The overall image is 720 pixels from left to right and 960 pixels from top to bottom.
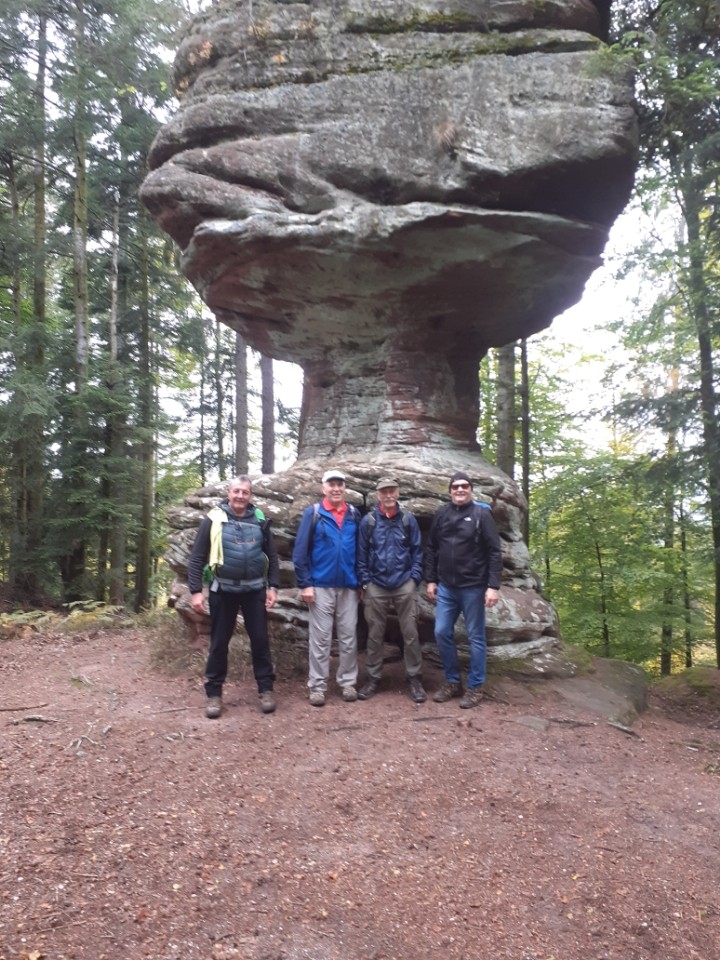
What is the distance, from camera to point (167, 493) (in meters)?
21.0

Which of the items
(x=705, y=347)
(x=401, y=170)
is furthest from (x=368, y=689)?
(x=705, y=347)

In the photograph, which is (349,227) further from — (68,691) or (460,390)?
(68,691)

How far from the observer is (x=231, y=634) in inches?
233

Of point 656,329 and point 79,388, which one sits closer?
point 656,329

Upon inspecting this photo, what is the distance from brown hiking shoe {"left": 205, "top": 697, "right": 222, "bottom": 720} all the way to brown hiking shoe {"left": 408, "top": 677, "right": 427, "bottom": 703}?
183cm

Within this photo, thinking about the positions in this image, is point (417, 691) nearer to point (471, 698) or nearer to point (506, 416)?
point (471, 698)

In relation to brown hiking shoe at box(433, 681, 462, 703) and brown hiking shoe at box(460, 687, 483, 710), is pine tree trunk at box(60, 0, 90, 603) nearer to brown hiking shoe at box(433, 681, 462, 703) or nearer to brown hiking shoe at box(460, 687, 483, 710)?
brown hiking shoe at box(433, 681, 462, 703)

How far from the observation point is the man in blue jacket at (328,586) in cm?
616

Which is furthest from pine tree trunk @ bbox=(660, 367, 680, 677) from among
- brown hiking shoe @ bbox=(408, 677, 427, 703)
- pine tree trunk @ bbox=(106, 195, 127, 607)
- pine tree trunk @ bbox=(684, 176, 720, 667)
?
pine tree trunk @ bbox=(106, 195, 127, 607)

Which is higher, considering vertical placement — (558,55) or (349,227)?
(558,55)

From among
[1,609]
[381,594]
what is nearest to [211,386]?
[1,609]

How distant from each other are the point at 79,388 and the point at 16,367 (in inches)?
62.0

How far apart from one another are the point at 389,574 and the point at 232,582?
1525mm

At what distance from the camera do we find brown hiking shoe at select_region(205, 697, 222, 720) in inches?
223
